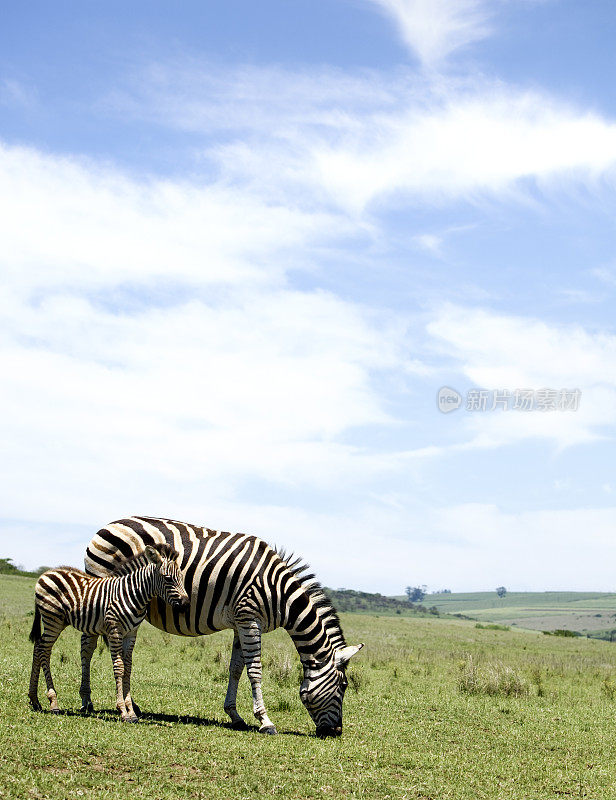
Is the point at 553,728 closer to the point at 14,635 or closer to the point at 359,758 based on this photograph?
the point at 359,758

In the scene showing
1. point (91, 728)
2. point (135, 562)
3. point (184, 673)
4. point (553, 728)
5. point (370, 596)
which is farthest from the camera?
point (370, 596)

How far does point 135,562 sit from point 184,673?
323 inches

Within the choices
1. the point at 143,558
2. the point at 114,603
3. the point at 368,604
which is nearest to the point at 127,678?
the point at 114,603

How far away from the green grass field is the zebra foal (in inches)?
25.5

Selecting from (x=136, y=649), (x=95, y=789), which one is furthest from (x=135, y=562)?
(x=136, y=649)

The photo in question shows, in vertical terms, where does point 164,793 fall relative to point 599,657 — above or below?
above

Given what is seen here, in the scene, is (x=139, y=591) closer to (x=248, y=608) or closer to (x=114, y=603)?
(x=114, y=603)

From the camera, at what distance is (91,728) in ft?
37.8

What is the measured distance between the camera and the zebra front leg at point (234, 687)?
43.3 ft

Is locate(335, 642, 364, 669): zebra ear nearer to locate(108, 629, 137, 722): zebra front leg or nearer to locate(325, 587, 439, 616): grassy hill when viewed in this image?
locate(108, 629, 137, 722): zebra front leg

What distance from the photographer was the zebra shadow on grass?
41.3 ft

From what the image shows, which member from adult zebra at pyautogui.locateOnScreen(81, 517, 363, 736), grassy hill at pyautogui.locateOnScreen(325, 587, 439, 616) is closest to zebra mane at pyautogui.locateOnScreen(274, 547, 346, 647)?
adult zebra at pyautogui.locateOnScreen(81, 517, 363, 736)

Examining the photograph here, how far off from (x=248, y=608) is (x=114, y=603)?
216cm

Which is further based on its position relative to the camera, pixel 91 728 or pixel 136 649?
pixel 136 649
